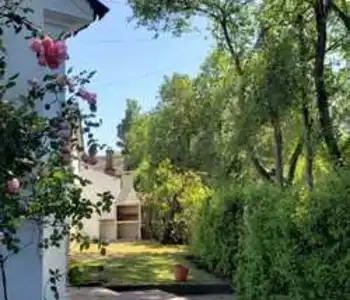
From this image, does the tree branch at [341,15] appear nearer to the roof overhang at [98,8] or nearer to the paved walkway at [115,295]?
the paved walkway at [115,295]

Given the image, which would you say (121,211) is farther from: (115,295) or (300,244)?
(300,244)

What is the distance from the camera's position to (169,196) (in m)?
34.5

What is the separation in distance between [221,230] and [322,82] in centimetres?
558

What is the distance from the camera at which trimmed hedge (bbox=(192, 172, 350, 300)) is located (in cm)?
949

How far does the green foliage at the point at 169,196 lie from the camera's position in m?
33.2

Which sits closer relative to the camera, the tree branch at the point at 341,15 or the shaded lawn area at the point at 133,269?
the tree branch at the point at 341,15

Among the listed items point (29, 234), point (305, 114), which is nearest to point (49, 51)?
point (29, 234)

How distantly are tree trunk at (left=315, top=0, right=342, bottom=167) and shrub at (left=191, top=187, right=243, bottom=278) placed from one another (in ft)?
9.95

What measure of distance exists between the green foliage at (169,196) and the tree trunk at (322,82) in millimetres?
16158

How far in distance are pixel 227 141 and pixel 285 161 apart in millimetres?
4079

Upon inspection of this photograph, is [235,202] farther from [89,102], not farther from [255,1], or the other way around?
[89,102]

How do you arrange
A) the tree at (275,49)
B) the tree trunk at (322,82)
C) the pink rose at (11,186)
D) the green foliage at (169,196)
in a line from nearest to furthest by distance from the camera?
1. the pink rose at (11,186)
2. the tree trunk at (322,82)
3. the tree at (275,49)
4. the green foliage at (169,196)

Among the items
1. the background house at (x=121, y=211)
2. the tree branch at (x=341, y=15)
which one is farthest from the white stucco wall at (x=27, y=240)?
the background house at (x=121, y=211)

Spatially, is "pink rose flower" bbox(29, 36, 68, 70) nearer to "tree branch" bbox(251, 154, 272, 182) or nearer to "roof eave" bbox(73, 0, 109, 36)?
"roof eave" bbox(73, 0, 109, 36)
